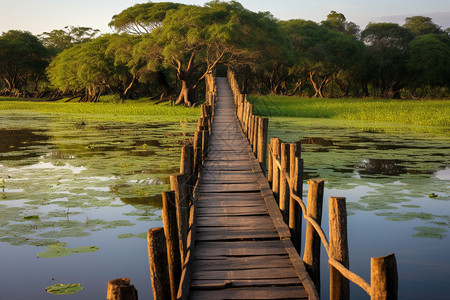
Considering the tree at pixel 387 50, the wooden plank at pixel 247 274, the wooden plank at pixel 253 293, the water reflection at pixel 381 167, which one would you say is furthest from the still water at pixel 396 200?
the tree at pixel 387 50

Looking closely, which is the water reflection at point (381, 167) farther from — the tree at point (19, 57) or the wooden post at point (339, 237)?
the tree at point (19, 57)

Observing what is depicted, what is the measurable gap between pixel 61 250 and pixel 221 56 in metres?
25.4

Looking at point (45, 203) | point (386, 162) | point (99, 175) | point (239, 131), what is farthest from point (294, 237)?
point (239, 131)

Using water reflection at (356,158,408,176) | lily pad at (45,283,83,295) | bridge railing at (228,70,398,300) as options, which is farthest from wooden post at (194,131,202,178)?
water reflection at (356,158,408,176)

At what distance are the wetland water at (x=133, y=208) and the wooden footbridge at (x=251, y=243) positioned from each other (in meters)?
0.71

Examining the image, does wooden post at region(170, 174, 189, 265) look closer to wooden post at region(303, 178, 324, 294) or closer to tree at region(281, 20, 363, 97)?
wooden post at region(303, 178, 324, 294)

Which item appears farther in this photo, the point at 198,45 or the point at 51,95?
the point at 51,95

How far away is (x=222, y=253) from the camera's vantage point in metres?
5.22

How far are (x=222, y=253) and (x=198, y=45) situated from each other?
86.4 feet

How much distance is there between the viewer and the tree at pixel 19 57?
5007 cm

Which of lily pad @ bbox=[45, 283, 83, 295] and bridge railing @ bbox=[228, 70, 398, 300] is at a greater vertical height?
bridge railing @ bbox=[228, 70, 398, 300]

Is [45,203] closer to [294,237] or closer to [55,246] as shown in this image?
[55,246]

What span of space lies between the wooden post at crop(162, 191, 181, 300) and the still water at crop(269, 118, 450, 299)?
178 cm

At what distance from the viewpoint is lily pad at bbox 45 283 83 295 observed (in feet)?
16.3
